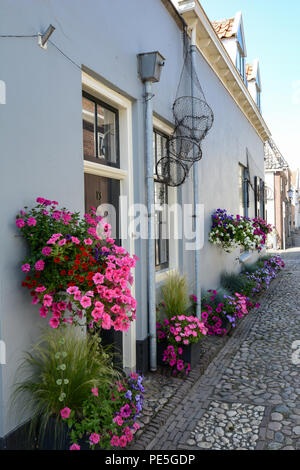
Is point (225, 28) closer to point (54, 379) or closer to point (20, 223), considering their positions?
point (20, 223)

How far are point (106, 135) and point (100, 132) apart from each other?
11 cm

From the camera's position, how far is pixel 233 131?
8570 millimetres

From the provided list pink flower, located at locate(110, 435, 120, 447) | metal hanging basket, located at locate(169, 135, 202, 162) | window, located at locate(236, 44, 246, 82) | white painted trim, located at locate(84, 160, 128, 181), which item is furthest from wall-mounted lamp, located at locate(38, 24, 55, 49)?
window, located at locate(236, 44, 246, 82)

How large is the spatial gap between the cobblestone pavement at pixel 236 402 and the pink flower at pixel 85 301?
1.29m

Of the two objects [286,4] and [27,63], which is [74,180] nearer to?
[27,63]

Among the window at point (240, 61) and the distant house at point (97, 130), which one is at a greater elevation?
the window at point (240, 61)

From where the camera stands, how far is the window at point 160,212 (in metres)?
4.72

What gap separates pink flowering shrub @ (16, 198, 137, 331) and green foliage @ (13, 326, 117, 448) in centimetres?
23

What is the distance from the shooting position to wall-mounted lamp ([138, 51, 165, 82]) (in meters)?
3.82

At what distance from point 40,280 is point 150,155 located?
2.16 m

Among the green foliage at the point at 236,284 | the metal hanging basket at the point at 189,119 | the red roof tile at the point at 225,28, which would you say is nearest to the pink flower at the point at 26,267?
the metal hanging basket at the point at 189,119

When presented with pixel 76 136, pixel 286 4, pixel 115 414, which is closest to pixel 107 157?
pixel 76 136

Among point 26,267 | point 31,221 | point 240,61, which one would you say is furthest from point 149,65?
point 240,61

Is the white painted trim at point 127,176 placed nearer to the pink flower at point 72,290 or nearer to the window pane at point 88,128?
the window pane at point 88,128
